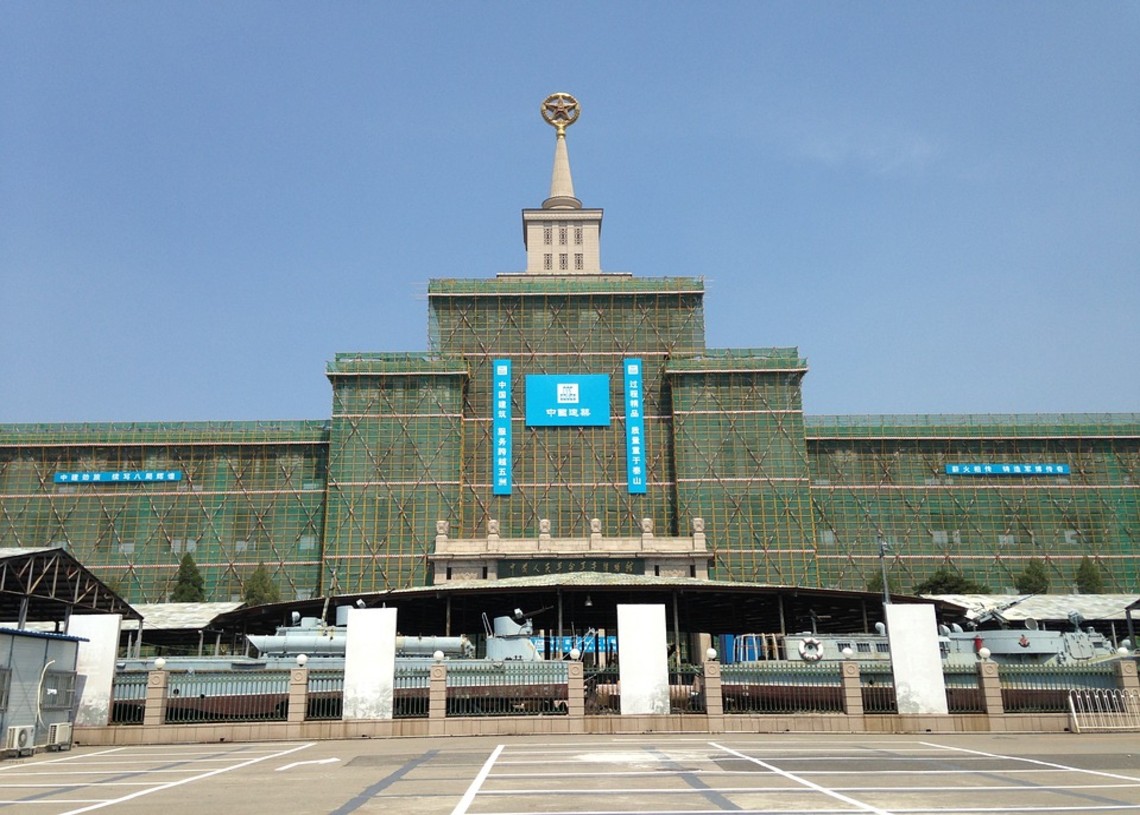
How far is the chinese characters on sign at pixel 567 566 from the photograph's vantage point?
7744 centimetres

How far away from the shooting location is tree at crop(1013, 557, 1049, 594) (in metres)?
83.4

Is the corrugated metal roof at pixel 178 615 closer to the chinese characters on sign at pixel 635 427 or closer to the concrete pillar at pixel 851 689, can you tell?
the chinese characters on sign at pixel 635 427

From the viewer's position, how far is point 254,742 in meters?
31.3

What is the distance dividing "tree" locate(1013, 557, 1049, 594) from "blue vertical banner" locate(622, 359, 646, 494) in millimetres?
34701

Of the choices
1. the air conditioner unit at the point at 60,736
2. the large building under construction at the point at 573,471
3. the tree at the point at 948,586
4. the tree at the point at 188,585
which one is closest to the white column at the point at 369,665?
the air conditioner unit at the point at 60,736

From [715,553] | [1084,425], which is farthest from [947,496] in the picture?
[715,553]

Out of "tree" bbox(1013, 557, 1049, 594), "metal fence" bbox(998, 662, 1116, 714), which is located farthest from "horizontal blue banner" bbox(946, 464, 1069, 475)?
"metal fence" bbox(998, 662, 1116, 714)

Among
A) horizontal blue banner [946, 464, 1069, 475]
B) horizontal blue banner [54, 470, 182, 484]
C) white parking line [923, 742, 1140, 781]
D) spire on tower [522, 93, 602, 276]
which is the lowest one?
white parking line [923, 742, 1140, 781]

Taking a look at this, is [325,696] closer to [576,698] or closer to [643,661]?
[576,698]

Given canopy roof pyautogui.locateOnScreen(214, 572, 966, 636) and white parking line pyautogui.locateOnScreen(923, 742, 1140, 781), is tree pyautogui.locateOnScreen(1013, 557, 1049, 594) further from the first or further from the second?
white parking line pyautogui.locateOnScreen(923, 742, 1140, 781)

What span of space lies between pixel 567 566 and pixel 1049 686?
47570 mm

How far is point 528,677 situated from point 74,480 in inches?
2894

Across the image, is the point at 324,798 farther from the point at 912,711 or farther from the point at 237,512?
the point at 237,512

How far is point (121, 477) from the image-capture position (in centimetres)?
9238
